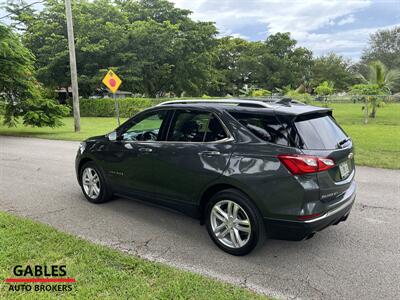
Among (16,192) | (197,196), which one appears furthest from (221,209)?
(16,192)

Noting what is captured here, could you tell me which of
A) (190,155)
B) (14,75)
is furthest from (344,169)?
(14,75)

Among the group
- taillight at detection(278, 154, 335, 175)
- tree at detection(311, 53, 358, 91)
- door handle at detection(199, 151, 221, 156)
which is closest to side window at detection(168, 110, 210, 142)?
door handle at detection(199, 151, 221, 156)

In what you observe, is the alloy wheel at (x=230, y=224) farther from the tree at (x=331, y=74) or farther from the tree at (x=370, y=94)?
the tree at (x=331, y=74)

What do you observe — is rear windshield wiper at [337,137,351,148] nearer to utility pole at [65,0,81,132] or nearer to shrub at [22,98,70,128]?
utility pole at [65,0,81,132]

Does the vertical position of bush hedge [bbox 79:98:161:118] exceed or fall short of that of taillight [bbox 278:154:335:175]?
it falls short

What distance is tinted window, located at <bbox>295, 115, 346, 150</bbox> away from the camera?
10.6ft

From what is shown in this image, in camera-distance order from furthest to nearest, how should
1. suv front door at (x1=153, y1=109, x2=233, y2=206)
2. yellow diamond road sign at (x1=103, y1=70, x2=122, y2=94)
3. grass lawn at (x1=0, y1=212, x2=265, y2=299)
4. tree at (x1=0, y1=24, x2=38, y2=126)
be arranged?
tree at (x1=0, y1=24, x2=38, y2=126), yellow diamond road sign at (x1=103, y1=70, x2=122, y2=94), suv front door at (x1=153, y1=109, x2=233, y2=206), grass lawn at (x1=0, y1=212, x2=265, y2=299)

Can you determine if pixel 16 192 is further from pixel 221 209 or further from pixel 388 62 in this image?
pixel 388 62

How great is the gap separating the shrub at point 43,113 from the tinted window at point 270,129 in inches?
539

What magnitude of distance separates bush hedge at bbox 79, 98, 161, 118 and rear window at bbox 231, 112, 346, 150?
21783mm

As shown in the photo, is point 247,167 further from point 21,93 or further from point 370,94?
point 370,94

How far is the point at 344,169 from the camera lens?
354 centimetres

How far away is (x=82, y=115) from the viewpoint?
28828 mm

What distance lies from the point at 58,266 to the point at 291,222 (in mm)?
2382
